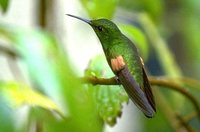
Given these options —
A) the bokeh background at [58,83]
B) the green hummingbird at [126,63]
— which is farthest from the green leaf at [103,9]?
the green hummingbird at [126,63]

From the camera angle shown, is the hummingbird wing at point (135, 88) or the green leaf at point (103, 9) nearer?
the hummingbird wing at point (135, 88)

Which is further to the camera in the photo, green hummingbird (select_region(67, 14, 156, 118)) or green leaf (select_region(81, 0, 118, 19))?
green leaf (select_region(81, 0, 118, 19))

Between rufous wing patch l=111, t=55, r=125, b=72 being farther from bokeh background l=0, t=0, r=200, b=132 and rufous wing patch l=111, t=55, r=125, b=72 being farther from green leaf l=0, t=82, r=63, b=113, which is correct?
green leaf l=0, t=82, r=63, b=113

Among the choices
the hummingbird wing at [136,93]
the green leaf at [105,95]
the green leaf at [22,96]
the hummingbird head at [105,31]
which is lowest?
the green leaf at [22,96]

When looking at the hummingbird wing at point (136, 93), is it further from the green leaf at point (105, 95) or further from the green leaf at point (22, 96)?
the green leaf at point (22, 96)

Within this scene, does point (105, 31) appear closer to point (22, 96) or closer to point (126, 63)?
point (126, 63)

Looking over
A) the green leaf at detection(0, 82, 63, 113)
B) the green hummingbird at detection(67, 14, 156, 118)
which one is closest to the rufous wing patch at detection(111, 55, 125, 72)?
the green hummingbird at detection(67, 14, 156, 118)

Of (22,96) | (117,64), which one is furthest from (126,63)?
(22,96)
